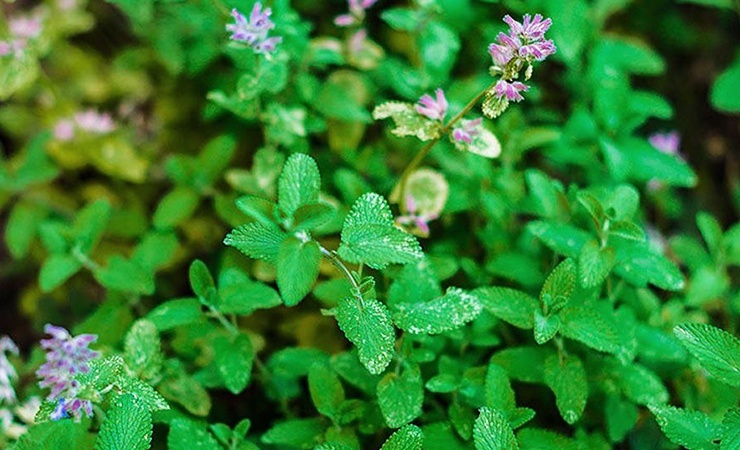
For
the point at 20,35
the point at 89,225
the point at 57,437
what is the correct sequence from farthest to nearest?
the point at 20,35, the point at 89,225, the point at 57,437

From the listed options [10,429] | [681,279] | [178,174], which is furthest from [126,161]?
[681,279]

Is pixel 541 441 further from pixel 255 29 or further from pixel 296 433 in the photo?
pixel 255 29

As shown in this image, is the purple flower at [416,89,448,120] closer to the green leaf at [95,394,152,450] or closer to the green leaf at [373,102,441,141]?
the green leaf at [373,102,441,141]

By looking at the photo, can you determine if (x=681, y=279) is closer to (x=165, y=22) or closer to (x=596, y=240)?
(x=596, y=240)

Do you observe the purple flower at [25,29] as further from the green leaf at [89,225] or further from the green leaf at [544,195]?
the green leaf at [544,195]

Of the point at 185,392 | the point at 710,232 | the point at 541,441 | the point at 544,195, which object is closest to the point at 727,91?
the point at 710,232

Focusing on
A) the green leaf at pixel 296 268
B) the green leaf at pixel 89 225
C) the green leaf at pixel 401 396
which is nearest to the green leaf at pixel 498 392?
the green leaf at pixel 401 396
